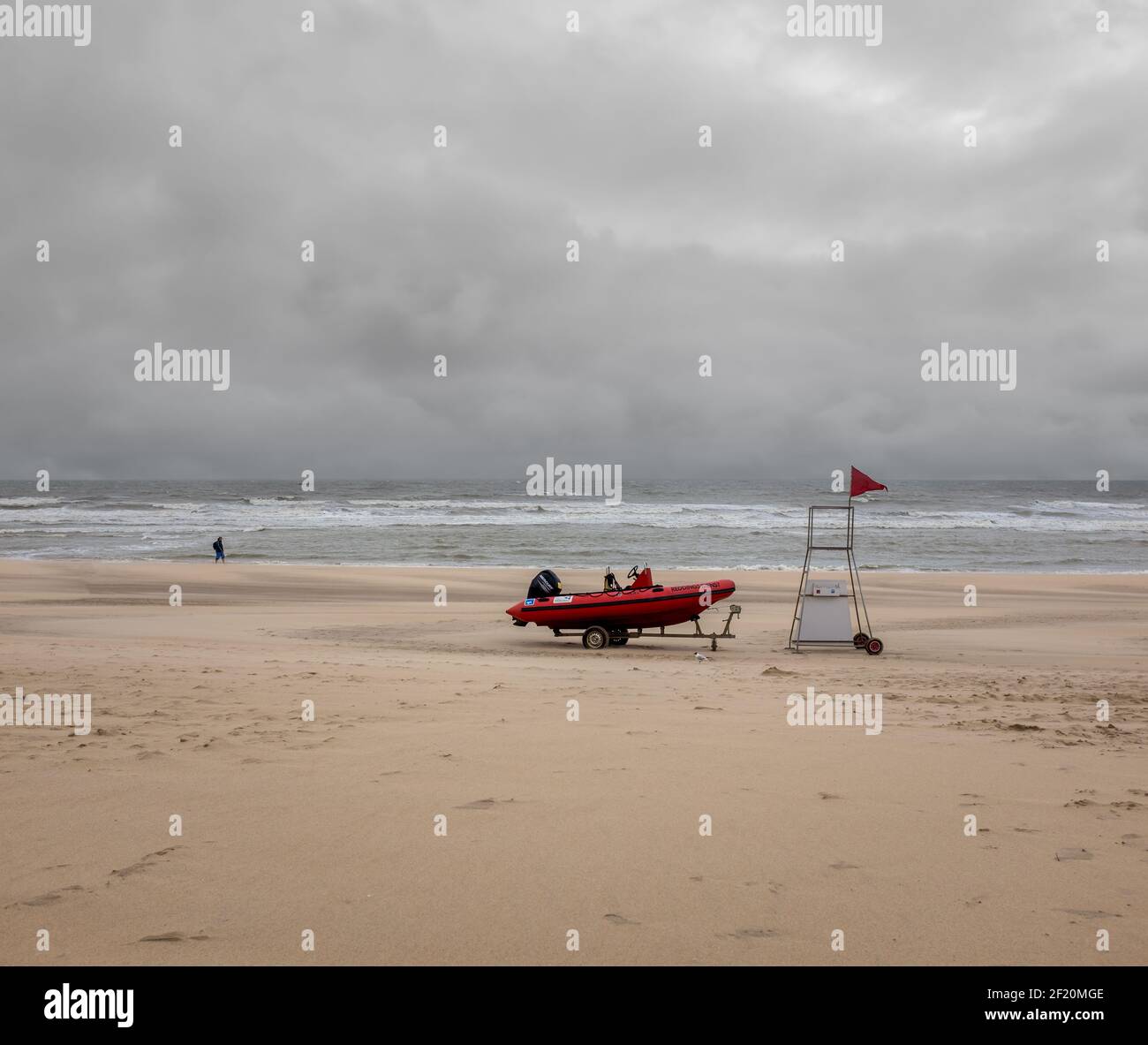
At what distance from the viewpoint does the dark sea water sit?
35.8 m

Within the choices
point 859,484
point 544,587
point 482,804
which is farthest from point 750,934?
point 544,587

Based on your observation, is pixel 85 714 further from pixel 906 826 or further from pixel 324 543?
pixel 324 543

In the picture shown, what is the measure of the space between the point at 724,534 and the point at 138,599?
107 ft

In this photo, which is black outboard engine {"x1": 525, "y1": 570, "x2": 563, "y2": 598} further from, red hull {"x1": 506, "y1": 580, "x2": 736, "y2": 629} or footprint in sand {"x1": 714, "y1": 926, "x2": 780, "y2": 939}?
footprint in sand {"x1": 714, "y1": 926, "x2": 780, "y2": 939}

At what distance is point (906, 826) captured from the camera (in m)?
5.47

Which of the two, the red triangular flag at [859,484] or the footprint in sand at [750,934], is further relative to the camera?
the red triangular flag at [859,484]

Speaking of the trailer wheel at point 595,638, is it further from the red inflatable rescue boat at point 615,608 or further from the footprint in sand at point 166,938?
the footprint in sand at point 166,938

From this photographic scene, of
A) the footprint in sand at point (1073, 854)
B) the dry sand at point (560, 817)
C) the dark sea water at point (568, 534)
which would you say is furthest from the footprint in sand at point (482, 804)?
the dark sea water at point (568, 534)

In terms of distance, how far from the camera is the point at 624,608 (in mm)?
15211

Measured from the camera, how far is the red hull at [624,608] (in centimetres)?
1505

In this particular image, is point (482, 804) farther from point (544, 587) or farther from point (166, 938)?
point (544, 587)

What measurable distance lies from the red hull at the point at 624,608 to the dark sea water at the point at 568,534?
17.3 metres
